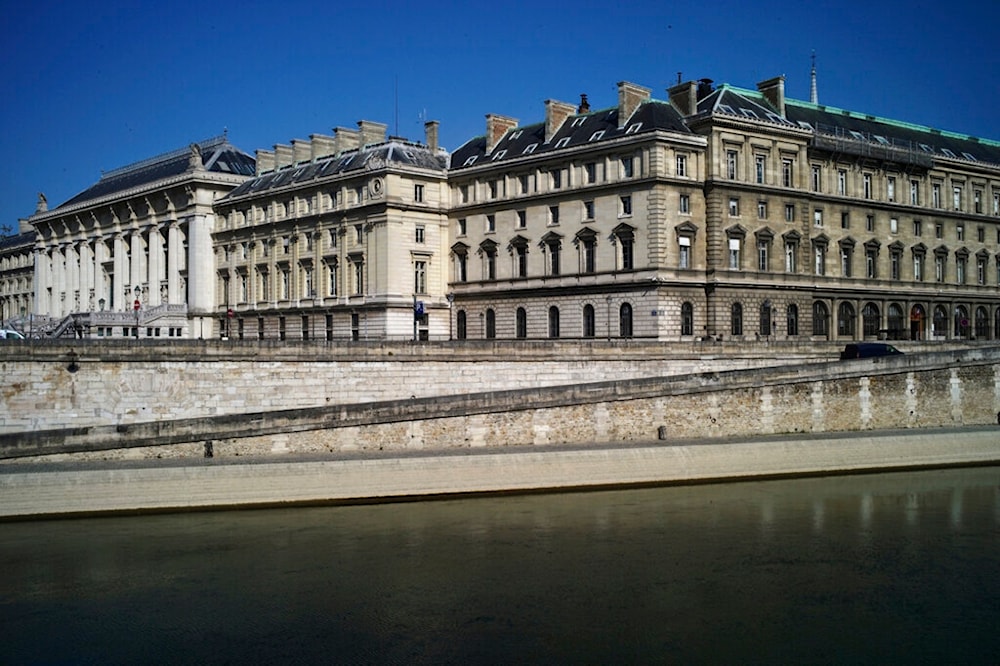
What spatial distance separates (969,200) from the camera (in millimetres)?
74688

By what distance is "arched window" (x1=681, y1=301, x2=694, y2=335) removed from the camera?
189 feet

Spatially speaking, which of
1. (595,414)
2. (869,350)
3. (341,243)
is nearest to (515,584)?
(595,414)

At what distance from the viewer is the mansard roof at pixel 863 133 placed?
62.1 m

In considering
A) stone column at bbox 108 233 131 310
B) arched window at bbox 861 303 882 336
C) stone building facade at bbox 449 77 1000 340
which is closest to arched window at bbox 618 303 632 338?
stone building facade at bbox 449 77 1000 340

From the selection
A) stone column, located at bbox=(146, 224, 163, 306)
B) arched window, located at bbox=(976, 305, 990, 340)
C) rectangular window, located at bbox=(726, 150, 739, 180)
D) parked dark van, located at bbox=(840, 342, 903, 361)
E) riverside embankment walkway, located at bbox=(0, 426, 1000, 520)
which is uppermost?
rectangular window, located at bbox=(726, 150, 739, 180)

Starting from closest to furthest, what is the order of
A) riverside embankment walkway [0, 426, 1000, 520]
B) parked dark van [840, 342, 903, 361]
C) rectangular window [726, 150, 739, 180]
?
riverside embankment walkway [0, 426, 1000, 520], parked dark van [840, 342, 903, 361], rectangular window [726, 150, 739, 180]

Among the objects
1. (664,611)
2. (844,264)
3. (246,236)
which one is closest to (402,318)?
(246,236)

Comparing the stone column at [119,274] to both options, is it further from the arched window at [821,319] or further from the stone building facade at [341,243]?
Result: the arched window at [821,319]

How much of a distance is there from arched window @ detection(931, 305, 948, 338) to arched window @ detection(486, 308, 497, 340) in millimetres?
28679

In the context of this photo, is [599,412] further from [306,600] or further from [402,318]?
[402,318]

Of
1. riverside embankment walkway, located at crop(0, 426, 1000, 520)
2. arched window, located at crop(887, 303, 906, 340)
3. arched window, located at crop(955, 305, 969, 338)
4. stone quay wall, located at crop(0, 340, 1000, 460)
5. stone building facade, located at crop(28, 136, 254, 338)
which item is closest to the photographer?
riverside embankment walkway, located at crop(0, 426, 1000, 520)

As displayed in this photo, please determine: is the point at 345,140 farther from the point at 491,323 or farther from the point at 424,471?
the point at 424,471

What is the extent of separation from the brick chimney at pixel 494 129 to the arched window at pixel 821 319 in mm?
21869

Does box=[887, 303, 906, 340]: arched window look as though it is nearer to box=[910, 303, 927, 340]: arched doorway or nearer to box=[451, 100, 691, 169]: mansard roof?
box=[910, 303, 927, 340]: arched doorway
